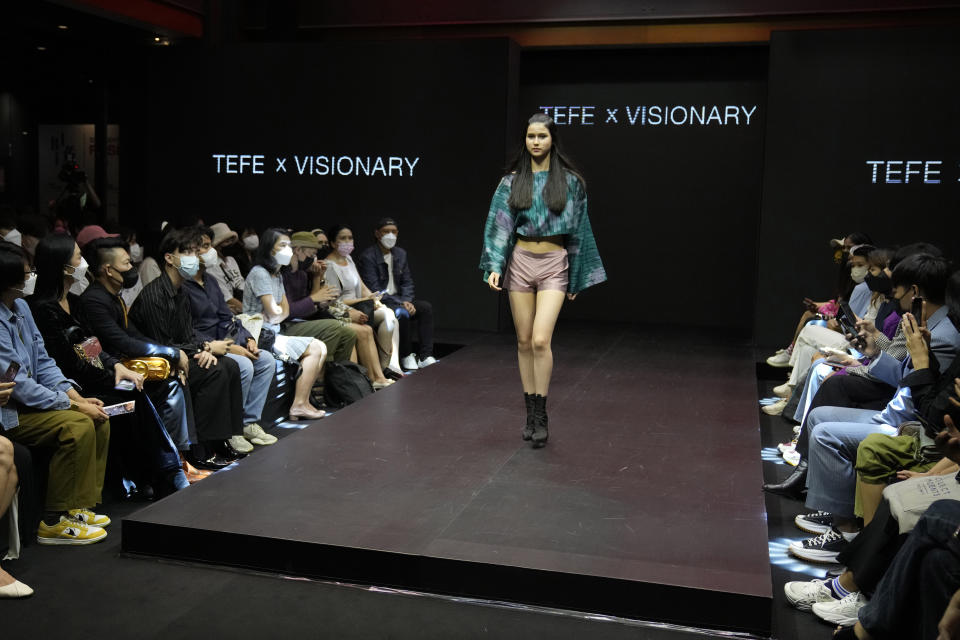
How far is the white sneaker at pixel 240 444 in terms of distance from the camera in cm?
460

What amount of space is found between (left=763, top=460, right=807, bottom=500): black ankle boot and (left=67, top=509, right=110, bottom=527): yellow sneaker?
2593 mm

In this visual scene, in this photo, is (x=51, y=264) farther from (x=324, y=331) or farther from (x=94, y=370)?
(x=324, y=331)

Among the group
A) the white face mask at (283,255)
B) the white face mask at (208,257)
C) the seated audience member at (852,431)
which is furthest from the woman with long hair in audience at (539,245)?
the white face mask at (283,255)

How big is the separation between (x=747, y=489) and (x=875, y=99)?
496cm

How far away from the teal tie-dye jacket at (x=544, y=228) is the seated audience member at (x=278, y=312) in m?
1.54

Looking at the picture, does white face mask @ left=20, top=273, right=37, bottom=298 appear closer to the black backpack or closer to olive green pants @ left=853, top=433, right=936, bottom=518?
the black backpack

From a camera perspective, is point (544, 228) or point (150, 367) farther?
point (544, 228)

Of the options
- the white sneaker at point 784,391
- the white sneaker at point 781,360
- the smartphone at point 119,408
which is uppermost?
the smartphone at point 119,408

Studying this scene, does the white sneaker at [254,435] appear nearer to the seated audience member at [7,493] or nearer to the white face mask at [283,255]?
the white face mask at [283,255]

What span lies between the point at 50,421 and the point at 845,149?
20.7 feet

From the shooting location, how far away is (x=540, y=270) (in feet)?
13.3

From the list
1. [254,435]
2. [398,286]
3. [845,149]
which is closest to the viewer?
[254,435]

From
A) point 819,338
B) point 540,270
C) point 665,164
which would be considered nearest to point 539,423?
point 540,270

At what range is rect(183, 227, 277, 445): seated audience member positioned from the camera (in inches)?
178
